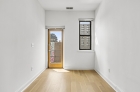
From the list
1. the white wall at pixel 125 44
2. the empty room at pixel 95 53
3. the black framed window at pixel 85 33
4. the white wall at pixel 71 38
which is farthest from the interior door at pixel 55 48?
the white wall at pixel 125 44

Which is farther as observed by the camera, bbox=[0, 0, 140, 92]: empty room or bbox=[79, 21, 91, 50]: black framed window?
bbox=[79, 21, 91, 50]: black framed window

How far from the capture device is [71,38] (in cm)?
537

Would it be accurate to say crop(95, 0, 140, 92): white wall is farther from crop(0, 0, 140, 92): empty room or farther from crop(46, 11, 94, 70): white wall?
crop(46, 11, 94, 70): white wall

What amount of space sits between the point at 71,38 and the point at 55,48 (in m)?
0.90

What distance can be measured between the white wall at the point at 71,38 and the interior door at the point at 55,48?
29 centimetres

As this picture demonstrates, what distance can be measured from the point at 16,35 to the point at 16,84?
105 cm

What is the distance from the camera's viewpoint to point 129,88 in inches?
88.9

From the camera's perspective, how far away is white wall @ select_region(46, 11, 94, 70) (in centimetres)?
536

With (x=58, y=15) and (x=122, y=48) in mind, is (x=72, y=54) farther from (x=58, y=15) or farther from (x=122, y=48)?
(x=122, y=48)

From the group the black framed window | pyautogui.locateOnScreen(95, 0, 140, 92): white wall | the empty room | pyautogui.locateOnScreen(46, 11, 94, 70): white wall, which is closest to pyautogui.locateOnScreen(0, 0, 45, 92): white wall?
the empty room

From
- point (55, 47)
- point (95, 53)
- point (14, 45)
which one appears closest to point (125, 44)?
point (14, 45)

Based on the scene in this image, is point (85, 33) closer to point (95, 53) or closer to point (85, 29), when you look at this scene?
point (85, 29)

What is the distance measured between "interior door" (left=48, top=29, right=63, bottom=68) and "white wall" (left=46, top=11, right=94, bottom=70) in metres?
0.29

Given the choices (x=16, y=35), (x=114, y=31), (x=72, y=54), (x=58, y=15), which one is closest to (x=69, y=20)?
(x=58, y=15)
